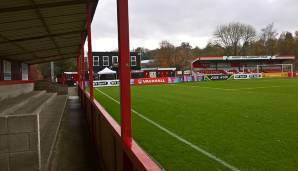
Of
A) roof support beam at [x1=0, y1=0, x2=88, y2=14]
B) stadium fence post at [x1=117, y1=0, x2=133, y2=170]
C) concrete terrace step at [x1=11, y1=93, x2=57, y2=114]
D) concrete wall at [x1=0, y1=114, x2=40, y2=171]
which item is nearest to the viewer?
stadium fence post at [x1=117, y1=0, x2=133, y2=170]

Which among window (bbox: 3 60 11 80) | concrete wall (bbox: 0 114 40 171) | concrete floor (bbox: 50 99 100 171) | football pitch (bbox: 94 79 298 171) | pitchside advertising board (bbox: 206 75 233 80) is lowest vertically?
concrete floor (bbox: 50 99 100 171)

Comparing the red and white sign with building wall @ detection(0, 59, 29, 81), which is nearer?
building wall @ detection(0, 59, 29, 81)

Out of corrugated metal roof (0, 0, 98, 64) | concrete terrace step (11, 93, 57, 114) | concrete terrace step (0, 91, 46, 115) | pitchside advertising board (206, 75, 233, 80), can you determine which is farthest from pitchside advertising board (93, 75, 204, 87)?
concrete terrace step (0, 91, 46, 115)

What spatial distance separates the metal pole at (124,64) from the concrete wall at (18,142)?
2186 mm

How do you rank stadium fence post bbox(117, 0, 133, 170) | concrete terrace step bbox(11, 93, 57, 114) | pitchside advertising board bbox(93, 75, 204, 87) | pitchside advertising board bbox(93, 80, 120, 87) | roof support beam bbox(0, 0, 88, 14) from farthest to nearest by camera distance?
pitchside advertising board bbox(93, 75, 204, 87) < pitchside advertising board bbox(93, 80, 120, 87) < concrete terrace step bbox(11, 93, 57, 114) < roof support beam bbox(0, 0, 88, 14) < stadium fence post bbox(117, 0, 133, 170)

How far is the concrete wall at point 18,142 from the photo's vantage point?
602 centimetres

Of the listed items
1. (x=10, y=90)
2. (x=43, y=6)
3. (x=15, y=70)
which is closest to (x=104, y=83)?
(x=15, y=70)

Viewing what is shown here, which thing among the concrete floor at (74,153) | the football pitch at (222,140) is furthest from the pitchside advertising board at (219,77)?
the concrete floor at (74,153)

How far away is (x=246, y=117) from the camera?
488 inches

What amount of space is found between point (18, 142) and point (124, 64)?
8.63 feet

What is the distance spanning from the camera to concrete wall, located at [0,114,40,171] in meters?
6.02

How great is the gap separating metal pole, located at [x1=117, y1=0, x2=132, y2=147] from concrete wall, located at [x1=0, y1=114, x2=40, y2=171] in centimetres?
219

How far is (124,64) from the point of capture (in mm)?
4395

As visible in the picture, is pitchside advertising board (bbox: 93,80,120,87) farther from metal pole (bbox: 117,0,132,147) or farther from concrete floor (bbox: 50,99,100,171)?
metal pole (bbox: 117,0,132,147)
